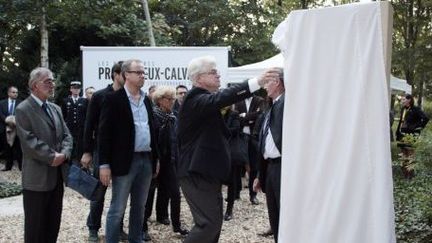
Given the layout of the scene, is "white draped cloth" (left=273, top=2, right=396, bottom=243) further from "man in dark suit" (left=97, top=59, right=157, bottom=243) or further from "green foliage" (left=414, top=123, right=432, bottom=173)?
"green foliage" (left=414, top=123, right=432, bottom=173)

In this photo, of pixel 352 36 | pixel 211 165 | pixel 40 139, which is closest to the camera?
pixel 352 36

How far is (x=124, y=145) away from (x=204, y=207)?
1.17 metres

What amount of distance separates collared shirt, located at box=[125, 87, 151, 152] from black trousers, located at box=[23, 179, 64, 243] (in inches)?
30.9

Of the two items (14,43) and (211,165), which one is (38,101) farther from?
(14,43)

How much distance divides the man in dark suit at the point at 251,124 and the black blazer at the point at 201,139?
403cm

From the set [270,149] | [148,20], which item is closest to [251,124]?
[270,149]

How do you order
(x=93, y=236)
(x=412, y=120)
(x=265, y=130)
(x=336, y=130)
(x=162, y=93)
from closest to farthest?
(x=336, y=130)
(x=265, y=130)
(x=93, y=236)
(x=162, y=93)
(x=412, y=120)

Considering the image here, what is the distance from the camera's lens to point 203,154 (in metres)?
4.05

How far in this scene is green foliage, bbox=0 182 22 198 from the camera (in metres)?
9.38

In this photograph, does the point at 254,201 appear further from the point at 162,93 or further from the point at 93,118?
the point at 93,118

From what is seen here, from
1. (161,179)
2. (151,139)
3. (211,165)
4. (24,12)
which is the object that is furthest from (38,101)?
(24,12)

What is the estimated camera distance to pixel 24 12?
12.4 meters

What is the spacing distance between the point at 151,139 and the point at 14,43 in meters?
12.1

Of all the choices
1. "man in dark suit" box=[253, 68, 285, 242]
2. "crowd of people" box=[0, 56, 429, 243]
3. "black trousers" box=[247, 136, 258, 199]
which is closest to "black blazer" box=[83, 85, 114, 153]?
"crowd of people" box=[0, 56, 429, 243]
